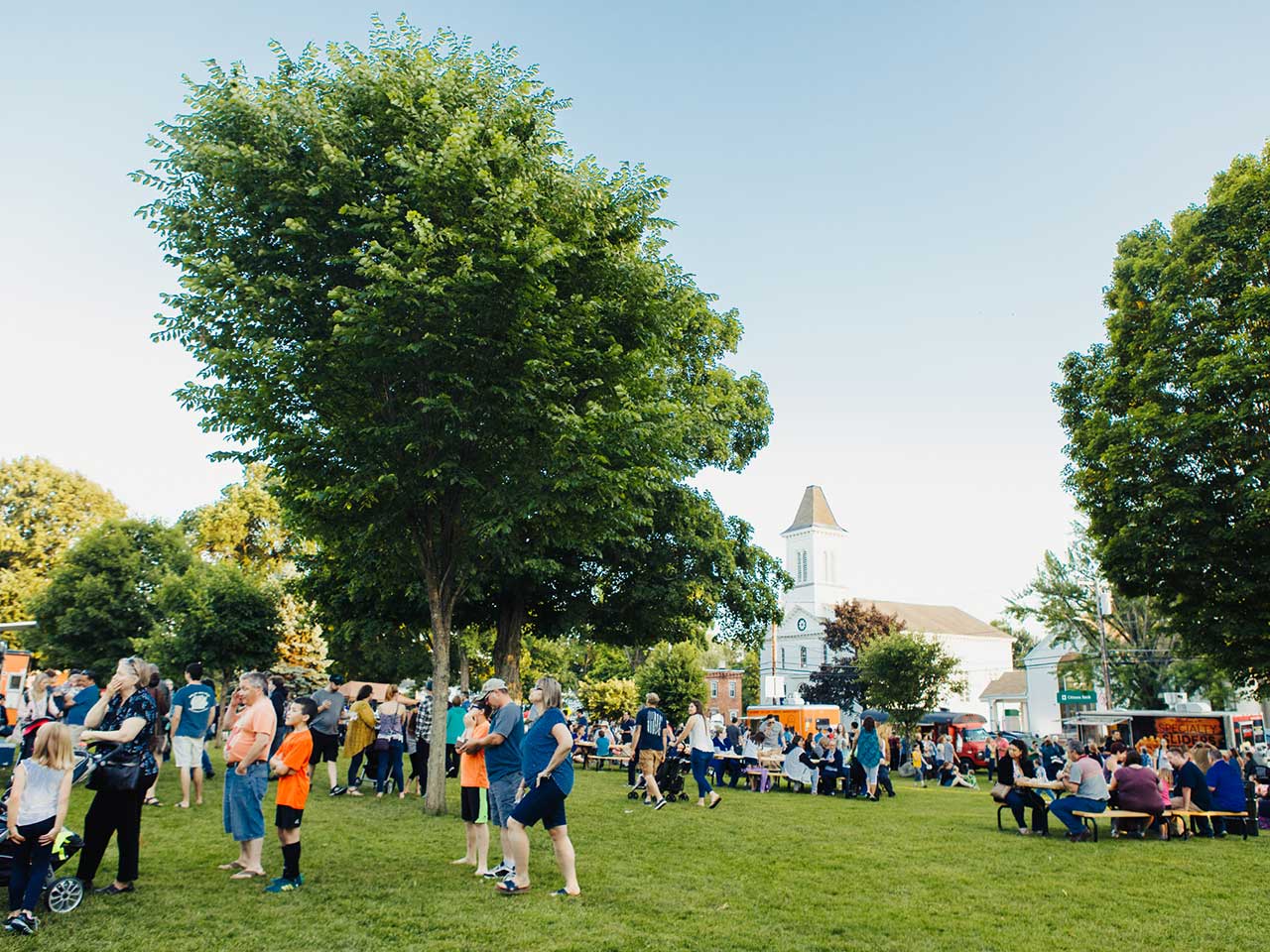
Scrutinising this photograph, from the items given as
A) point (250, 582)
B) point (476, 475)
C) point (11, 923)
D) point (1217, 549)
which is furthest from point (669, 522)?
point (11, 923)

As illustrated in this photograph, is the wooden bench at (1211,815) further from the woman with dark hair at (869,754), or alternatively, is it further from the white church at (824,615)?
the white church at (824,615)

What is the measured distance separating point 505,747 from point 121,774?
3058 millimetres

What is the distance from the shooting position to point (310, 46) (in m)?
14.4

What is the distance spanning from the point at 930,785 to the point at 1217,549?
10250mm

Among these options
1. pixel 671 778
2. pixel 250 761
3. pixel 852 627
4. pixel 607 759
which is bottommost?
pixel 607 759

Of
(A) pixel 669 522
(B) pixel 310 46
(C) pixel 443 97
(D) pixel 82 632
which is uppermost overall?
(B) pixel 310 46

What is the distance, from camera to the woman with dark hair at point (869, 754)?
19.8 m

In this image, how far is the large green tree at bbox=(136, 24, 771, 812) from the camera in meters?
12.6

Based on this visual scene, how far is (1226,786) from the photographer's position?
14.5 m

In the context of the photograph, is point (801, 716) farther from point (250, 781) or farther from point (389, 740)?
point (250, 781)

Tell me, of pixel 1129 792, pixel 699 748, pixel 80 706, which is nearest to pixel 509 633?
pixel 699 748

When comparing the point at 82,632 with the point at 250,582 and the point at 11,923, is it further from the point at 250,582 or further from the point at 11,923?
the point at 11,923

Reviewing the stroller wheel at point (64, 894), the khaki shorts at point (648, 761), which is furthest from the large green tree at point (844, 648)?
the stroller wheel at point (64, 894)

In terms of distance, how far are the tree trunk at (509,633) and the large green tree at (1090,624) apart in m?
28.6
